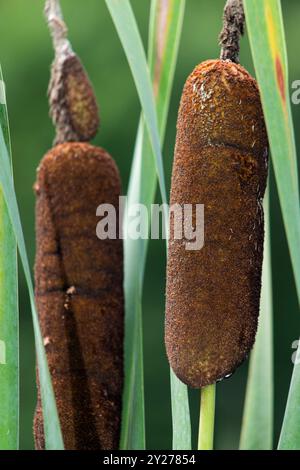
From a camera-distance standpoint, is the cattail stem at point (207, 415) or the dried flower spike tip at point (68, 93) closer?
the cattail stem at point (207, 415)

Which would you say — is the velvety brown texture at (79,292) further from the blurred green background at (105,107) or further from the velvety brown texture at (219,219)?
the blurred green background at (105,107)

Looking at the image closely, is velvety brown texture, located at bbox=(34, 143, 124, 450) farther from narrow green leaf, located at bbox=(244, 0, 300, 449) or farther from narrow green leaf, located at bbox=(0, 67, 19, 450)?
narrow green leaf, located at bbox=(244, 0, 300, 449)

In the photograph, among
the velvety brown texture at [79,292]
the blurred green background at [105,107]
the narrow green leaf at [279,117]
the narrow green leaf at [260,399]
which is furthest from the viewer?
the blurred green background at [105,107]

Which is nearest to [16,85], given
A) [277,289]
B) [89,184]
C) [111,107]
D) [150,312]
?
[111,107]

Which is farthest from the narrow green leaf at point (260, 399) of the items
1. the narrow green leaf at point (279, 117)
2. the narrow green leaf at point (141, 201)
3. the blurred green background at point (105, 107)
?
the blurred green background at point (105, 107)

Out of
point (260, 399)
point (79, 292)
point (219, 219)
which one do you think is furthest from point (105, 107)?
point (219, 219)

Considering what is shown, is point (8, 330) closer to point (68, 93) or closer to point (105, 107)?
point (68, 93)

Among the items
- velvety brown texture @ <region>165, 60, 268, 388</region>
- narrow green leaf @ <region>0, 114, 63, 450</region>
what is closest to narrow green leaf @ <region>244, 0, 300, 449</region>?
velvety brown texture @ <region>165, 60, 268, 388</region>
